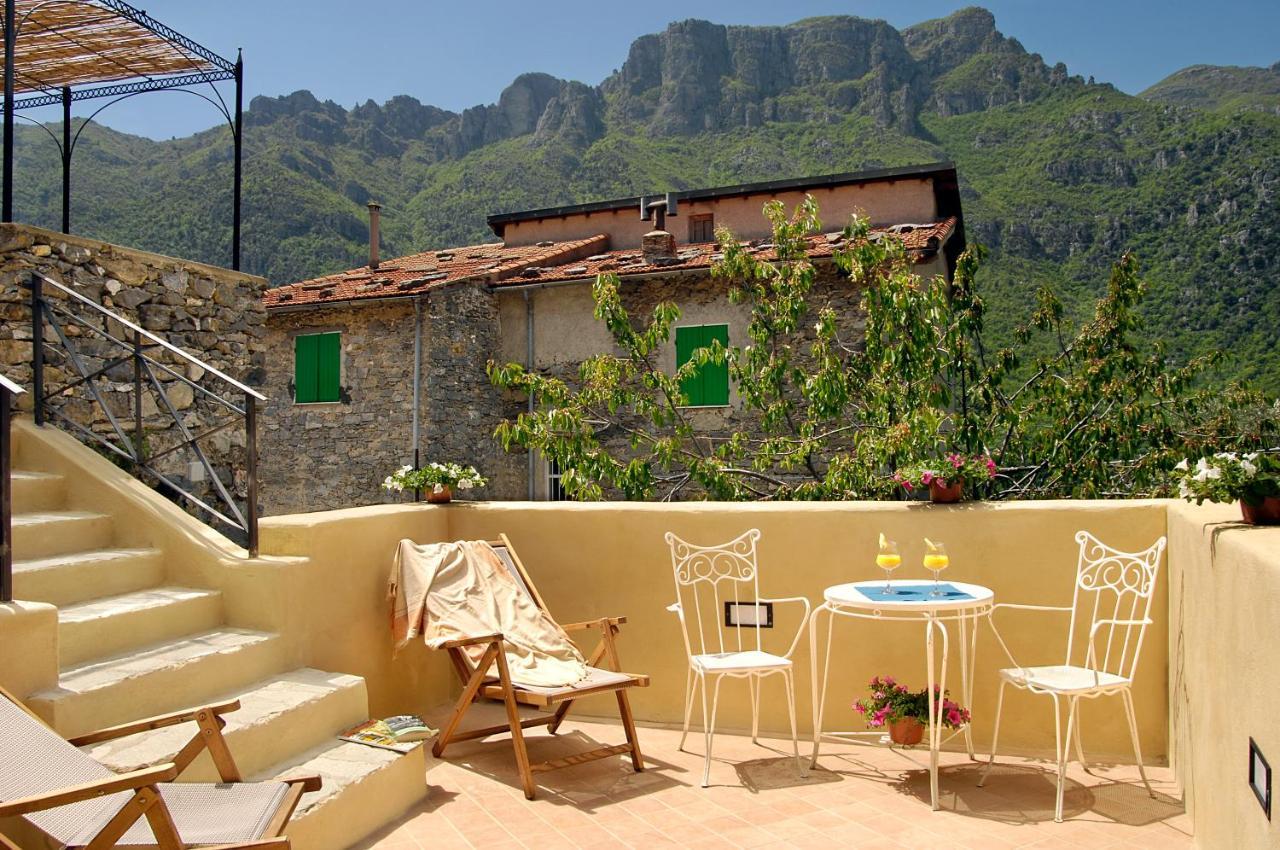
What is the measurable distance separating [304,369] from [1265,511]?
12461 mm

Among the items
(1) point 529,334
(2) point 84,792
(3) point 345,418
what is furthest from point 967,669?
(3) point 345,418

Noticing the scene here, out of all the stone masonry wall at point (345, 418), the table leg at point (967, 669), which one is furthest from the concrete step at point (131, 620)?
the stone masonry wall at point (345, 418)

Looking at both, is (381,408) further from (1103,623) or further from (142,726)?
(1103,623)

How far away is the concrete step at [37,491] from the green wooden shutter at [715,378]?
26.6 ft

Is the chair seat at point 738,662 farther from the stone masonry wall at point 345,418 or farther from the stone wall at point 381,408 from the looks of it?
the stone masonry wall at point 345,418

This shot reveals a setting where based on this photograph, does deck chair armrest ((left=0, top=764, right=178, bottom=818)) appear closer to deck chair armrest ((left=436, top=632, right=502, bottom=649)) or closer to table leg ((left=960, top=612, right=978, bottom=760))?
deck chair armrest ((left=436, top=632, right=502, bottom=649))

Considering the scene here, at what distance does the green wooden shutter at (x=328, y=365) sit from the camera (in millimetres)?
13352

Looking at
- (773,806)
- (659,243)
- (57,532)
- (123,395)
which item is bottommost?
(773,806)

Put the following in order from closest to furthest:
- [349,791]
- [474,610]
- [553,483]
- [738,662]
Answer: [349,791] → [738,662] → [474,610] → [553,483]

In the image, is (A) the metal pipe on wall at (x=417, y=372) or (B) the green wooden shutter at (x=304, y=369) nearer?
(A) the metal pipe on wall at (x=417, y=372)

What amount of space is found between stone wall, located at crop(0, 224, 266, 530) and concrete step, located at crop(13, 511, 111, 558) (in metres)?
0.76

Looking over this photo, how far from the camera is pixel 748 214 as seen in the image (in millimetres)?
14609

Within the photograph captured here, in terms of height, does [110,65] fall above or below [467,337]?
above

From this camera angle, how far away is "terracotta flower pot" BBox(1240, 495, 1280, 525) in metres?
2.89
